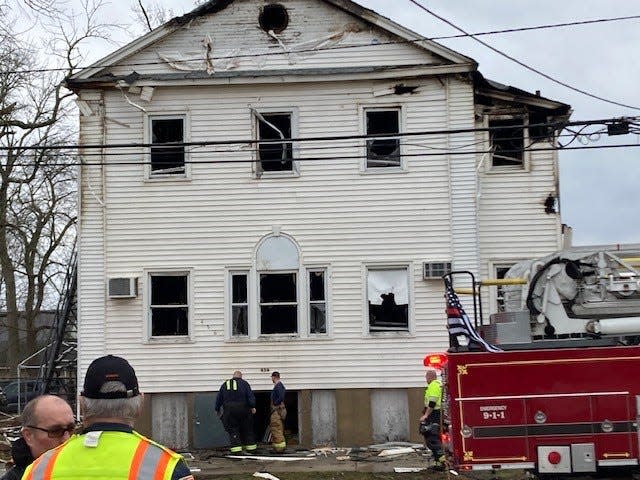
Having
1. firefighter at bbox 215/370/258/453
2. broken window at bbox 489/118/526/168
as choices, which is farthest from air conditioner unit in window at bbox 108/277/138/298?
broken window at bbox 489/118/526/168

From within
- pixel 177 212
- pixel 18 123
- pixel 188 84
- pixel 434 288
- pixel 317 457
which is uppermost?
pixel 18 123

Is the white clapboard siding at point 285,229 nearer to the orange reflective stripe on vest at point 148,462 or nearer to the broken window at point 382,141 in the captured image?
the broken window at point 382,141

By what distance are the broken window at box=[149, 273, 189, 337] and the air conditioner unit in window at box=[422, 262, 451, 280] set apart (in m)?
4.66

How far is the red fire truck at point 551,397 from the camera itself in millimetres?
11234

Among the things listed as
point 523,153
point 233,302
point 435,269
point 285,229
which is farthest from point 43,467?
point 523,153

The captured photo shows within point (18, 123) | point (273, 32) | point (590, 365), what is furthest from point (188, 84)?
point (18, 123)

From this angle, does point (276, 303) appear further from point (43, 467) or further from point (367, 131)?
point (43, 467)

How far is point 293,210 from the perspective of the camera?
62.4 ft

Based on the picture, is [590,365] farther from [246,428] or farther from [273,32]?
[273,32]

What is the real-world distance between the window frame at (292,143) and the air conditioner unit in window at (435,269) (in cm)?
311

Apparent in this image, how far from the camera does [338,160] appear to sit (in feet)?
62.5

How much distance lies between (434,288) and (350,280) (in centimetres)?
162

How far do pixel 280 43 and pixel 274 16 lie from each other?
60 cm

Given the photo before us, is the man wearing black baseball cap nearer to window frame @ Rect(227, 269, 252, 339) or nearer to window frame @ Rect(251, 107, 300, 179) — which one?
window frame @ Rect(227, 269, 252, 339)
